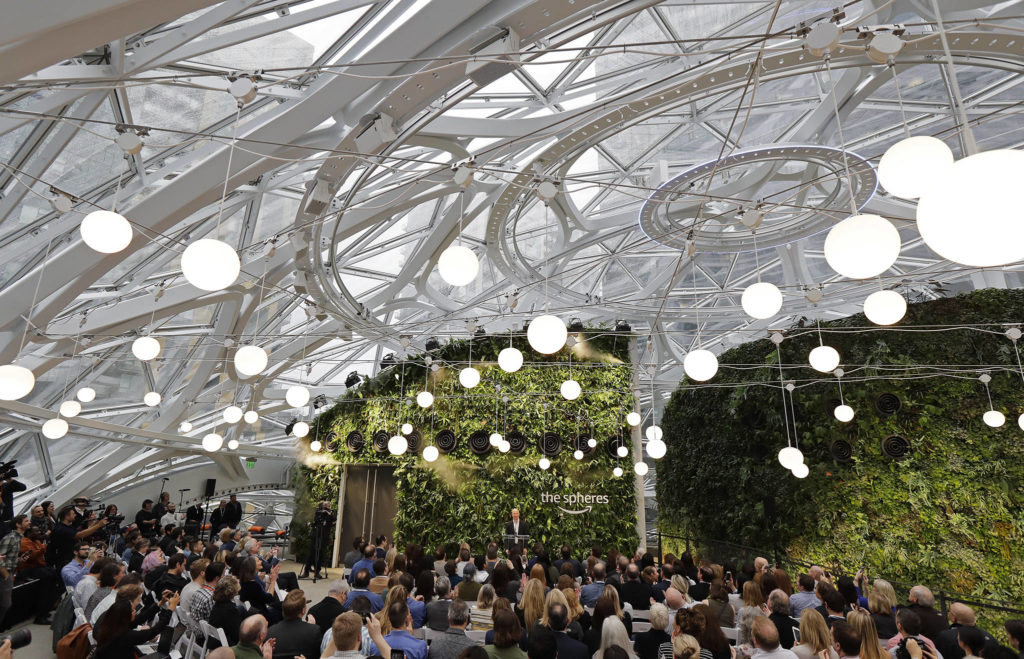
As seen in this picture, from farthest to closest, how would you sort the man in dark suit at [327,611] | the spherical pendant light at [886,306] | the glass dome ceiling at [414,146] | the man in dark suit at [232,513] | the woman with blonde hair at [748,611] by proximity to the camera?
the man in dark suit at [232,513]
the man in dark suit at [327,611]
the woman with blonde hair at [748,611]
the glass dome ceiling at [414,146]
the spherical pendant light at [886,306]

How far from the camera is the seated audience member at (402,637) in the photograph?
449 cm

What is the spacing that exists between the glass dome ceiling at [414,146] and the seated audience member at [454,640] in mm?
3059

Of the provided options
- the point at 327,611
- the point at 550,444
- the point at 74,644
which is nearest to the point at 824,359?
the point at 327,611

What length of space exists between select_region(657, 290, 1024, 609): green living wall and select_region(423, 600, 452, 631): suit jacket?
A: 7.58 m

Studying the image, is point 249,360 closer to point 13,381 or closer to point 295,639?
point 13,381

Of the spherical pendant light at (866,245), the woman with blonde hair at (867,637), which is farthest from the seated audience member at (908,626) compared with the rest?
the spherical pendant light at (866,245)

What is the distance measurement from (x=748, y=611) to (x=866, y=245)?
4.36m

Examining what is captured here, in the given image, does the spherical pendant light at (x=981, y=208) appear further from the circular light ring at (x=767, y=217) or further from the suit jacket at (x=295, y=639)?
the suit jacket at (x=295, y=639)

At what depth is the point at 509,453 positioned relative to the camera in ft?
46.9

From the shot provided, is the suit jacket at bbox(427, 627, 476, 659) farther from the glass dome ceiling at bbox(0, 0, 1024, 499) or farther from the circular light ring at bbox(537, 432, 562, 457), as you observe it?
the circular light ring at bbox(537, 432, 562, 457)

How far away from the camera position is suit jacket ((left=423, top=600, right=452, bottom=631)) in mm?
5715

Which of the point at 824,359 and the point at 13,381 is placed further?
the point at 13,381

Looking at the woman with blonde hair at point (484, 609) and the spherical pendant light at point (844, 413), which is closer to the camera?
the woman with blonde hair at point (484, 609)

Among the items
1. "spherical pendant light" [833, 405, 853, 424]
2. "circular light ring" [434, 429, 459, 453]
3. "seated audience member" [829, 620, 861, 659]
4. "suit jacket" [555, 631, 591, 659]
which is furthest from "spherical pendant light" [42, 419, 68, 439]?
"spherical pendant light" [833, 405, 853, 424]
